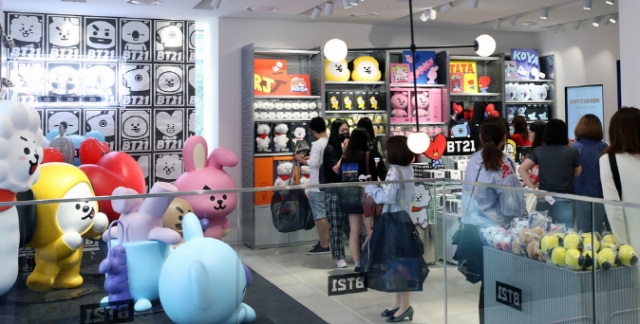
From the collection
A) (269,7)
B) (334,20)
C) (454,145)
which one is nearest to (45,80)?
(269,7)

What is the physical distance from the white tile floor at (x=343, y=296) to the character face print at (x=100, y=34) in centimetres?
545

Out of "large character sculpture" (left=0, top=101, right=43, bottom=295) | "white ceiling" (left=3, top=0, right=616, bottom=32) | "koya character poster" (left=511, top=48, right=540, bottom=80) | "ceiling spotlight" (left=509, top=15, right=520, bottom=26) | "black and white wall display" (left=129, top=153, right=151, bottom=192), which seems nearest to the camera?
"large character sculpture" (left=0, top=101, right=43, bottom=295)

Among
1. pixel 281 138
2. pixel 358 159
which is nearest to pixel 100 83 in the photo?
pixel 281 138

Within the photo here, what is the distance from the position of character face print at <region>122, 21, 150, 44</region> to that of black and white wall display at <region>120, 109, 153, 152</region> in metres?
0.86

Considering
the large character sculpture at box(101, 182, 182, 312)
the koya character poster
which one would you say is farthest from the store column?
the large character sculpture at box(101, 182, 182, 312)

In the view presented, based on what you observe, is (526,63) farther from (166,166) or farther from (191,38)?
(166,166)

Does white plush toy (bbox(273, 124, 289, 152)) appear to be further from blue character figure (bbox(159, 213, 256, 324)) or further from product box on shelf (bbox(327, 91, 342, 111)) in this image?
blue character figure (bbox(159, 213, 256, 324))

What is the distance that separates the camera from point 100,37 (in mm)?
8039

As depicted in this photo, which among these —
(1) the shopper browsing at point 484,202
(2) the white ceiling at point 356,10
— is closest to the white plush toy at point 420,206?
(1) the shopper browsing at point 484,202

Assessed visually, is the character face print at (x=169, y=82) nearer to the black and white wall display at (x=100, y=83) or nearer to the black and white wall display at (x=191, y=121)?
the black and white wall display at (x=191, y=121)

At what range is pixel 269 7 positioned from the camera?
7469 mm

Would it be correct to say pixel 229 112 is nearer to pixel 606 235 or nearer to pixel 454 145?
pixel 454 145

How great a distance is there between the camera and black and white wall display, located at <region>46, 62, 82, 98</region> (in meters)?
7.83

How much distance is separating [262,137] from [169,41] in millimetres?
1731
